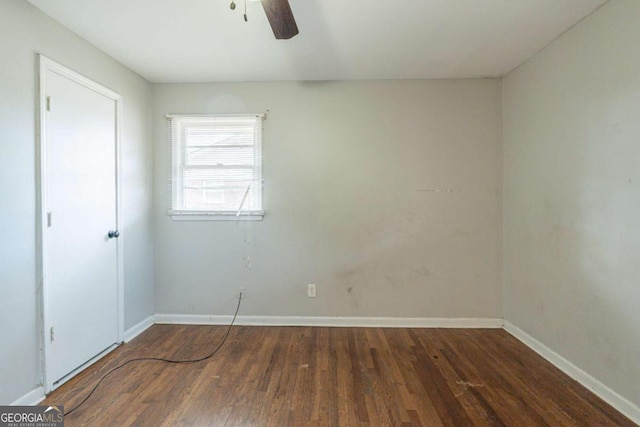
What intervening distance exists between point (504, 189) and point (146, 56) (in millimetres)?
3533

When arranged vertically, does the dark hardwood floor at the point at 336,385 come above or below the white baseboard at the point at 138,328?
below

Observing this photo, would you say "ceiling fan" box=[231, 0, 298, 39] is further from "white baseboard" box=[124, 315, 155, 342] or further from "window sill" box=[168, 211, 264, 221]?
"white baseboard" box=[124, 315, 155, 342]

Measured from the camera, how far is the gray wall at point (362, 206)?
9.53 ft

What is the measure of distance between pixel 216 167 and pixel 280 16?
1839mm

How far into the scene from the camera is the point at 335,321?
2949mm

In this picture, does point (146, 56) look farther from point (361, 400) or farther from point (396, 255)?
point (361, 400)

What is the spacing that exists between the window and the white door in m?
0.61

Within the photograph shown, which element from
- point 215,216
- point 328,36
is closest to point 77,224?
point 215,216

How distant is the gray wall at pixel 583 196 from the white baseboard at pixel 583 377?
4 centimetres

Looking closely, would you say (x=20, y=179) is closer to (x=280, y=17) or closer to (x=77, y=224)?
(x=77, y=224)

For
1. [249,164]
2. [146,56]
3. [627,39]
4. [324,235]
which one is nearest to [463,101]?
[627,39]

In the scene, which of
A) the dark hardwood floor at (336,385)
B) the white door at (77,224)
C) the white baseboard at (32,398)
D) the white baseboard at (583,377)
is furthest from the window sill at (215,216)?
the white baseboard at (583,377)

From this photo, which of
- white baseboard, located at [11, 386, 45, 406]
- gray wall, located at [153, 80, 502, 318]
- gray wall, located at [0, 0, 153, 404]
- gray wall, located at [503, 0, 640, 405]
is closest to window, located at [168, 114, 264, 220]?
gray wall, located at [153, 80, 502, 318]

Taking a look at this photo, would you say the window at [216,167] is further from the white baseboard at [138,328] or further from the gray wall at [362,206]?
the white baseboard at [138,328]
